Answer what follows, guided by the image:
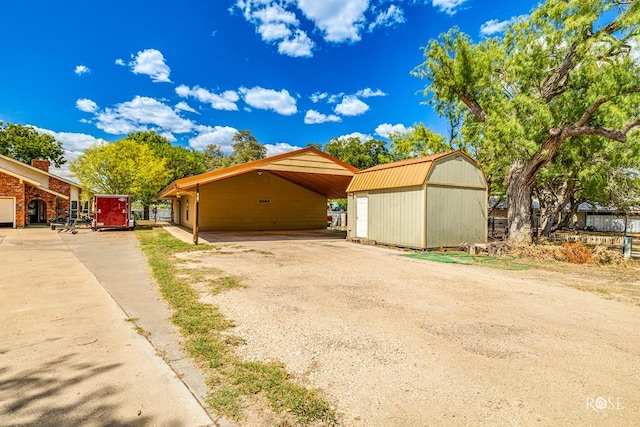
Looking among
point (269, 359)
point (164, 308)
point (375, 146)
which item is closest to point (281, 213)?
point (164, 308)

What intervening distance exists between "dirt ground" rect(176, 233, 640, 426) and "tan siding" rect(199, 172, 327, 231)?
13664 mm

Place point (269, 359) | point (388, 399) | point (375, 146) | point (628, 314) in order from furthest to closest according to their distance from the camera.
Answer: point (375, 146) → point (628, 314) → point (269, 359) → point (388, 399)

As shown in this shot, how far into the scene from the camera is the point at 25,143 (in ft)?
129

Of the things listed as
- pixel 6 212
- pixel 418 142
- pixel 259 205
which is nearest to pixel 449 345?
pixel 259 205

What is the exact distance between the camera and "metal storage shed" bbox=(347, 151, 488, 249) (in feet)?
38.0

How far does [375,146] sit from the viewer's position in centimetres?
4947

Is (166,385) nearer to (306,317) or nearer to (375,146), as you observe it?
(306,317)

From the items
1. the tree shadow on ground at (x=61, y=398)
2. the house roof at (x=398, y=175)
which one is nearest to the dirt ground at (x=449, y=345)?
the tree shadow on ground at (x=61, y=398)

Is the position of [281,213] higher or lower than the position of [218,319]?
higher

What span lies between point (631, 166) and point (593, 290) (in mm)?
12888

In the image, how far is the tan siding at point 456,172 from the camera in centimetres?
1166

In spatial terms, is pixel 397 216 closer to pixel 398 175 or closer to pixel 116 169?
pixel 398 175

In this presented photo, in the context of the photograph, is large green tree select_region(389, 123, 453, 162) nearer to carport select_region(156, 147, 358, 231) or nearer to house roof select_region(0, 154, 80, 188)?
carport select_region(156, 147, 358, 231)

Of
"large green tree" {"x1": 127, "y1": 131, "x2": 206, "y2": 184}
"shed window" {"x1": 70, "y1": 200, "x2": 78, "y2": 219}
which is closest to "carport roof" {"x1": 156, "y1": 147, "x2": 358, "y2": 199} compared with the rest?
"shed window" {"x1": 70, "y1": 200, "x2": 78, "y2": 219}
